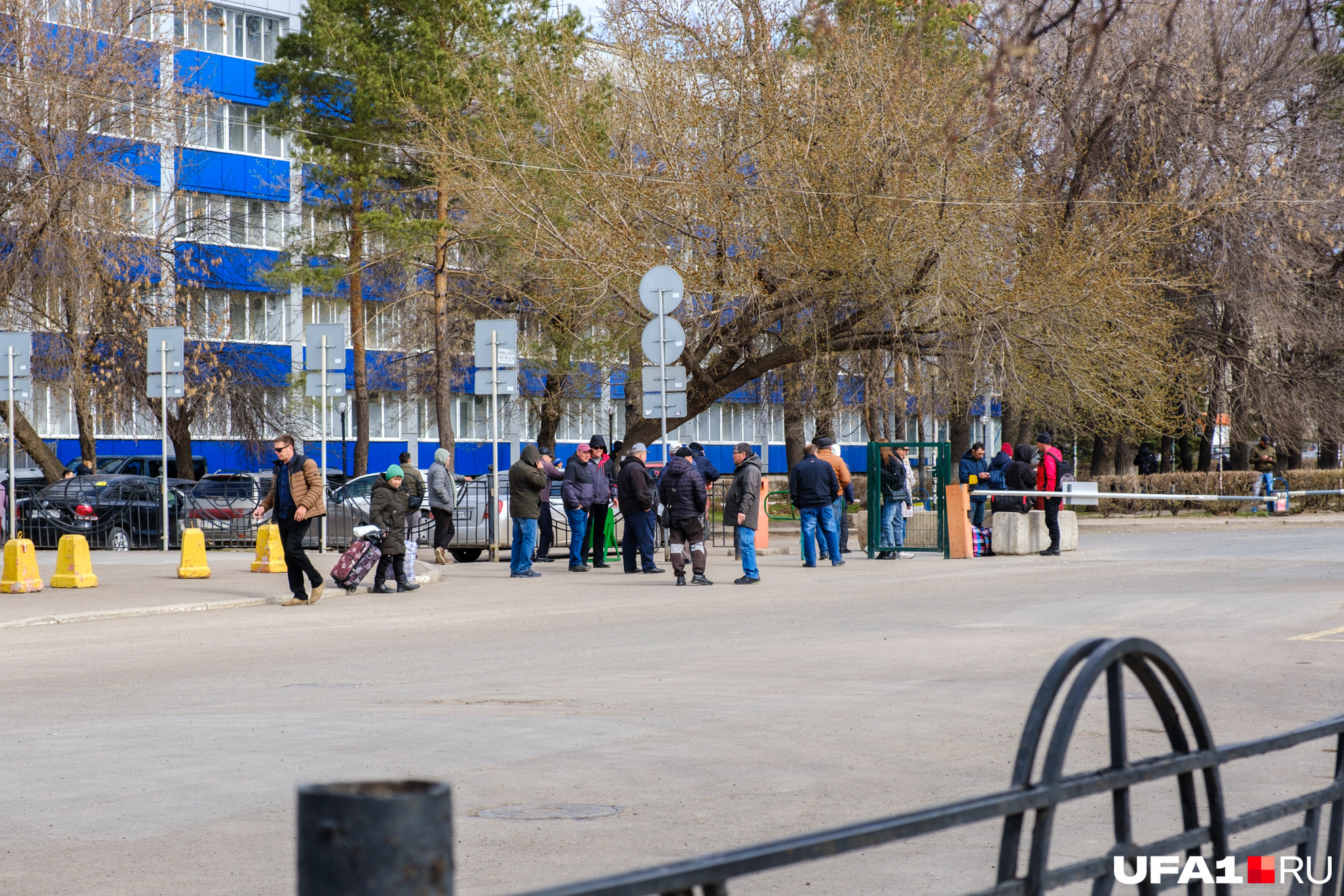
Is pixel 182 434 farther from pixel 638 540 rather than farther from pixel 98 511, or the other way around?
pixel 638 540

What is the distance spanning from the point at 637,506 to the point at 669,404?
1555mm

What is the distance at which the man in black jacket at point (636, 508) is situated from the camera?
70.8ft

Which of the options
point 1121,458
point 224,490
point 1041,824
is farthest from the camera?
point 1121,458

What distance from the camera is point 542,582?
20.6 m

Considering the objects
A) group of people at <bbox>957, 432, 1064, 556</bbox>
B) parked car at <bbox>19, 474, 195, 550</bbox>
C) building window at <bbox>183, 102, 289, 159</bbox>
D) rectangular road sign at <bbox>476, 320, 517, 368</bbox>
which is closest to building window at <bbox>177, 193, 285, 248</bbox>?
building window at <bbox>183, 102, 289, 159</bbox>

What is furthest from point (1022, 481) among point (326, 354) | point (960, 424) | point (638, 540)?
point (960, 424)

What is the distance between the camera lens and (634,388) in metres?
38.5

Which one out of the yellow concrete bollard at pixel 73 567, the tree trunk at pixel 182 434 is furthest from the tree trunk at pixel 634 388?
the tree trunk at pixel 182 434

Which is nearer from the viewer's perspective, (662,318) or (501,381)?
(662,318)

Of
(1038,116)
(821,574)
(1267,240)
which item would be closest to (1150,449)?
(1267,240)

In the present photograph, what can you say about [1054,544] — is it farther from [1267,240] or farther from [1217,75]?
[1217,75]

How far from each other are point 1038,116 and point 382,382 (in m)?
34.6

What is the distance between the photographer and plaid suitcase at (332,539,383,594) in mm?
18922

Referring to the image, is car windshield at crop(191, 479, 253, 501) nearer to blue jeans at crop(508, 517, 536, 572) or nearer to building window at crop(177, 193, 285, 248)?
building window at crop(177, 193, 285, 248)
